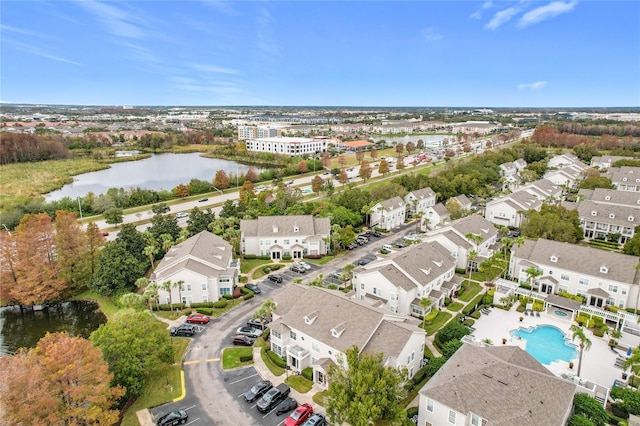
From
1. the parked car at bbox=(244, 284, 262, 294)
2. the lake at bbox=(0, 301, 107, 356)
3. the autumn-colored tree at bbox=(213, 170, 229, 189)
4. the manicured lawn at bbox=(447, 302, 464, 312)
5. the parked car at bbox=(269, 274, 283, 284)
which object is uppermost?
the autumn-colored tree at bbox=(213, 170, 229, 189)

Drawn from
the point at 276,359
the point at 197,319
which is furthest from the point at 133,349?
the point at 276,359

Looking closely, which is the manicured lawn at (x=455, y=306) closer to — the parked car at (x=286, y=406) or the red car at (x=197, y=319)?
the parked car at (x=286, y=406)

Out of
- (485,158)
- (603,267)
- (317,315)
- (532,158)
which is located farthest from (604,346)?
(532,158)

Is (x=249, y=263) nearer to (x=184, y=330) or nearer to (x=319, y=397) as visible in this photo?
(x=184, y=330)

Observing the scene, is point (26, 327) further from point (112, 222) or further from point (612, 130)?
point (612, 130)

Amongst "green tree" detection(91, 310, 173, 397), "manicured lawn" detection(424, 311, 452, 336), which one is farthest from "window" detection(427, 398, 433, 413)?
"green tree" detection(91, 310, 173, 397)

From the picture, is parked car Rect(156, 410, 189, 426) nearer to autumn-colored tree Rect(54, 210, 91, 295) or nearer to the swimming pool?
autumn-colored tree Rect(54, 210, 91, 295)
